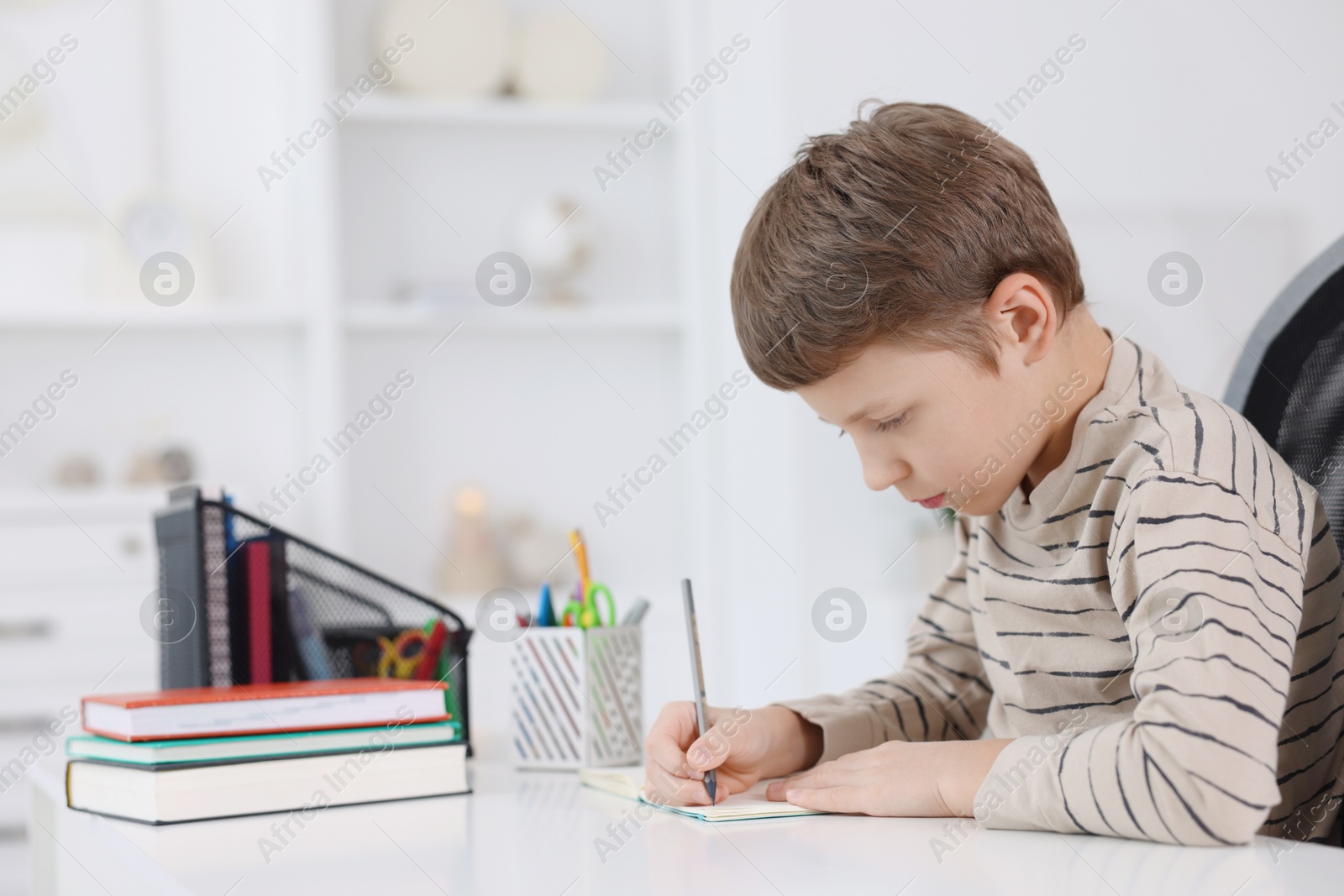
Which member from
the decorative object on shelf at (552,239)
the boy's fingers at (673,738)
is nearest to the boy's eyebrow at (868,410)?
the boy's fingers at (673,738)

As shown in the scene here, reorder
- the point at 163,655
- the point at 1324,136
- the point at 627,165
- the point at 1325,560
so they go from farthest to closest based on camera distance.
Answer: the point at 627,165, the point at 1324,136, the point at 163,655, the point at 1325,560

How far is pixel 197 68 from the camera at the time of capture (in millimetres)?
2453

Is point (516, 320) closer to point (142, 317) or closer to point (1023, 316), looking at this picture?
point (142, 317)

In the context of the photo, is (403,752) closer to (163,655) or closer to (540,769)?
(540,769)

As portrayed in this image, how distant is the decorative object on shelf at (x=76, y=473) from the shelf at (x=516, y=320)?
1.80ft

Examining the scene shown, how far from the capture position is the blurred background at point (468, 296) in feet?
6.79

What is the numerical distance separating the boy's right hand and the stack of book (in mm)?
163

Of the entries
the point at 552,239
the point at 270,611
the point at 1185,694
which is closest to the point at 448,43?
the point at 552,239

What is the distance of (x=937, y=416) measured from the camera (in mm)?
796

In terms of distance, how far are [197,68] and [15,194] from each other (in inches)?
17.2

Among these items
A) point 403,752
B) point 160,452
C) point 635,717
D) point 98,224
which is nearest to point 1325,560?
point 635,717

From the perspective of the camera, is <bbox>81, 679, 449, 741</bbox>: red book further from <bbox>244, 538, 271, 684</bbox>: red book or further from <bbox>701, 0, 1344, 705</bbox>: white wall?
<bbox>701, 0, 1344, 705</bbox>: white wall

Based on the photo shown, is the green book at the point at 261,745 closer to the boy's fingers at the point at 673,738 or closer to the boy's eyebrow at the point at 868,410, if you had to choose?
the boy's fingers at the point at 673,738

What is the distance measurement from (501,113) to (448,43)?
18 centimetres
